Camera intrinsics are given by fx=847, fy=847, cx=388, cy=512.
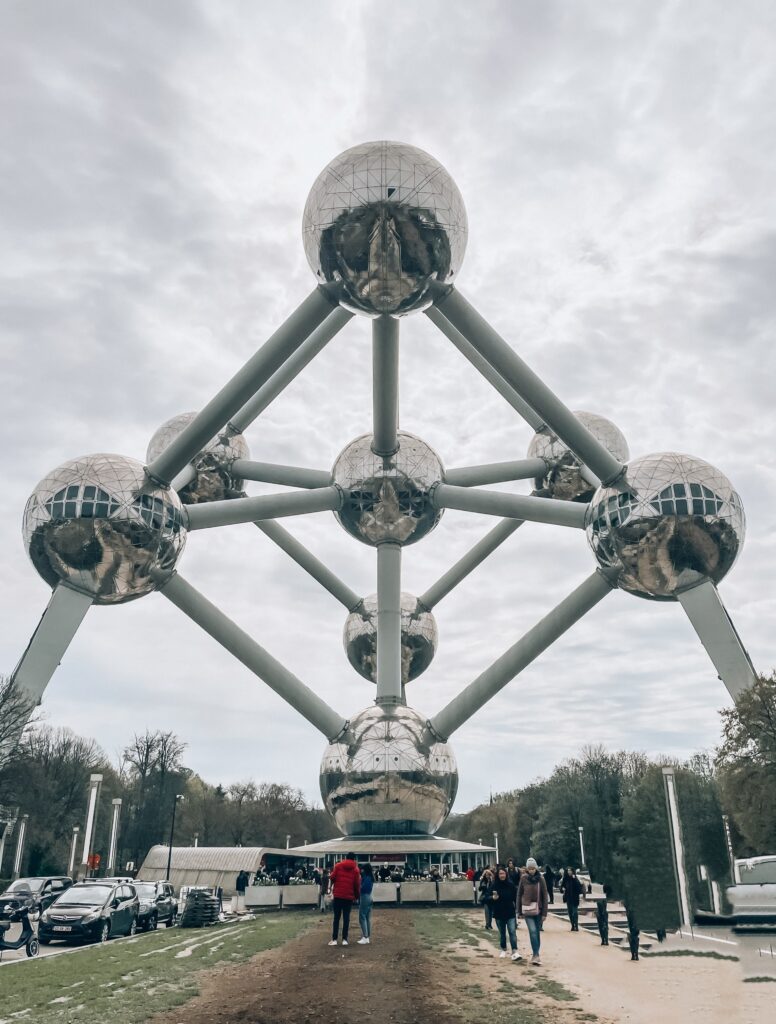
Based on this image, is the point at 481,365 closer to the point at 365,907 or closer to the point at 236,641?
the point at 236,641

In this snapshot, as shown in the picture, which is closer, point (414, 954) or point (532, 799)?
point (414, 954)

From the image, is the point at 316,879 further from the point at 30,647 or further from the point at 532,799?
the point at 532,799

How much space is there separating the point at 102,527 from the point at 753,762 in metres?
11.9

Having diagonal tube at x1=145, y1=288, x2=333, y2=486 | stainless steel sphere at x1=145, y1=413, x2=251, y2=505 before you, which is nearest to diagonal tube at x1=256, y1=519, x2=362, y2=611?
stainless steel sphere at x1=145, y1=413, x2=251, y2=505

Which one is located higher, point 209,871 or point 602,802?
point 602,802

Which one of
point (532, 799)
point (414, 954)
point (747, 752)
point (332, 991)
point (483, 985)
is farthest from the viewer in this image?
point (532, 799)

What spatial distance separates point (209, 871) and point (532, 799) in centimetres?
2895

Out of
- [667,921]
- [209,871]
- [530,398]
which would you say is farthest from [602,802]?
[530,398]

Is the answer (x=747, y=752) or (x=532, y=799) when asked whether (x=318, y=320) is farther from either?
(x=532, y=799)

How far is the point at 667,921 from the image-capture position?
12602mm

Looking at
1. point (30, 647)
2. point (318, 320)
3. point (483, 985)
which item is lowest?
point (483, 985)

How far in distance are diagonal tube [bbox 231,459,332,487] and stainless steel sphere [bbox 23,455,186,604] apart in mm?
3946

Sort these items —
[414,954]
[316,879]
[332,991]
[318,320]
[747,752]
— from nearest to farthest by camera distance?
[332,991]
[414,954]
[318,320]
[747,752]
[316,879]

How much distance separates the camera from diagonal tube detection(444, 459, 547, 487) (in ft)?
55.2
